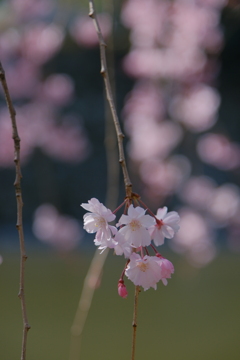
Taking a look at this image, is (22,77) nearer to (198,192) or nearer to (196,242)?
(198,192)

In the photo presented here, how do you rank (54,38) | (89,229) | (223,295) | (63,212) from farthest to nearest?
1. (63,212)
2. (54,38)
3. (223,295)
4. (89,229)

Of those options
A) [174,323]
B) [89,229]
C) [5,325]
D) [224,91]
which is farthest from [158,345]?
[224,91]

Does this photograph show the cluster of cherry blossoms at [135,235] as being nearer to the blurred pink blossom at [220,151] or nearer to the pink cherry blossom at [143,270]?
the pink cherry blossom at [143,270]

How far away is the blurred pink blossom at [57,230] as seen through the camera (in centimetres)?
227

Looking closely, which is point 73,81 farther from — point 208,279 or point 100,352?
point 100,352

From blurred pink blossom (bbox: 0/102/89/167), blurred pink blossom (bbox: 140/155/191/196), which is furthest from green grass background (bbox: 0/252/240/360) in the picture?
blurred pink blossom (bbox: 0/102/89/167)

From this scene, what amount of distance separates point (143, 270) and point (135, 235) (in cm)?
4

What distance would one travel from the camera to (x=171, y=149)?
233 cm

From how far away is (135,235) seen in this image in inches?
17.1

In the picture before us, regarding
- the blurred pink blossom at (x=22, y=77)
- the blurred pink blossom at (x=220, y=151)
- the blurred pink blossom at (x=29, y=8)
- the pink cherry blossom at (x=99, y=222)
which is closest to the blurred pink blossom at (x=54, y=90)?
the blurred pink blossom at (x=22, y=77)

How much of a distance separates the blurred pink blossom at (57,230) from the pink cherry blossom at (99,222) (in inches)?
71.9

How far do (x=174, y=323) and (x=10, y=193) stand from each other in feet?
4.61

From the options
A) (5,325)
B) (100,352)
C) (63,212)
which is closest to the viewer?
(100,352)

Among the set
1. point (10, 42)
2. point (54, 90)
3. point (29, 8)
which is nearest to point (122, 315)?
point (54, 90)
